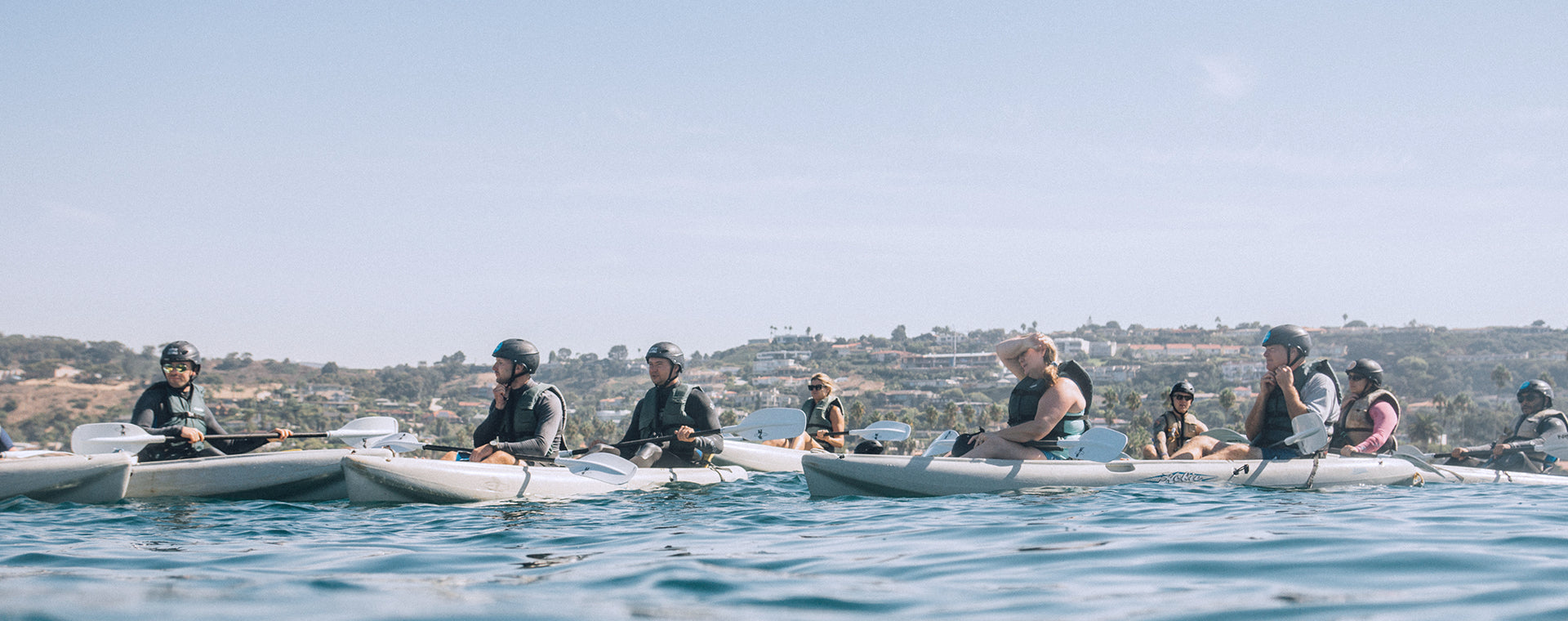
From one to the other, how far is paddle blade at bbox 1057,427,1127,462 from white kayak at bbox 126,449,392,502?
617cm

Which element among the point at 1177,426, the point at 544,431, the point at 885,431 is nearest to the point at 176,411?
the point at 544,431

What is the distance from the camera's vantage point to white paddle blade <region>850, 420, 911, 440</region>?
12.3 m

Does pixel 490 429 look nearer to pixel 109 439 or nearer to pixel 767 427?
pixel 767 427

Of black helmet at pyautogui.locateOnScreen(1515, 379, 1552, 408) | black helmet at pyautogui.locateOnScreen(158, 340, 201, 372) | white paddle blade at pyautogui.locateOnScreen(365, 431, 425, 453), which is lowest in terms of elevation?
white paddle blade at pyautogui.locateOnScreen(365, 431, 425, 453)

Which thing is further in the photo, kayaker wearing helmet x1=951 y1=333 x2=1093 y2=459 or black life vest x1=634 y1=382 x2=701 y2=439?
black life vest x1=634 y1=382 x2=701 y2=439

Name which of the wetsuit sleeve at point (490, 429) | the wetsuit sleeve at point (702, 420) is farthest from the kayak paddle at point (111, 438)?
the wetsuit sleeve at point (702, 420)

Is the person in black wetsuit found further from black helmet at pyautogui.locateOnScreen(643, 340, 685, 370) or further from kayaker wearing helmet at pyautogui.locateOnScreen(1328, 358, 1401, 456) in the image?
kayaker wearing helmet at pyautogui.locateOnScreen(1328, 358, 1401, 456)

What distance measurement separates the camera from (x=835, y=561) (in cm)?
514

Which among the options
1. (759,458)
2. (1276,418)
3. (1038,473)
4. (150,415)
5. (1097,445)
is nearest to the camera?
(1038,473)

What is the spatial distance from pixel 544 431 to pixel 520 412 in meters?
0.30

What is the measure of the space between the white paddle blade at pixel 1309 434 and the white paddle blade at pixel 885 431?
4.23 m

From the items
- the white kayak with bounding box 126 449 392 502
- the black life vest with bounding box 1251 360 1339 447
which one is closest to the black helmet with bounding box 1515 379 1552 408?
the black life vest with bounding box 1251 360 1339 447

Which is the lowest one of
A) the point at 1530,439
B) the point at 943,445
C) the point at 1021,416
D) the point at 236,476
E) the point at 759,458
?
the point at 759,458

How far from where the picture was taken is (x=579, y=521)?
746cm
